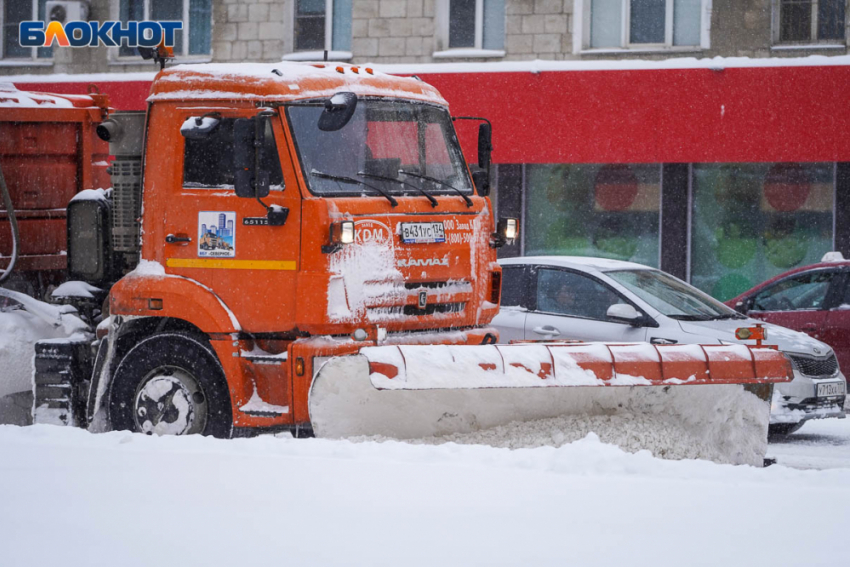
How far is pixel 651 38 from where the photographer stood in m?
16.1

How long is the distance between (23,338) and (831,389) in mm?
6419

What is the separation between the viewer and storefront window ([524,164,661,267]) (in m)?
16.0

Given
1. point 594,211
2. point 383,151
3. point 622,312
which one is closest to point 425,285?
point 383,151

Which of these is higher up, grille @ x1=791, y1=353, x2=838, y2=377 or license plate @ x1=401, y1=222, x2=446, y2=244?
license plate @ x1=401, y1=222, x2=446, y2=244

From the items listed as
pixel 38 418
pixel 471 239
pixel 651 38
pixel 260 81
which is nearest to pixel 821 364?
pixel 471 239

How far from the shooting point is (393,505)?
223 inches

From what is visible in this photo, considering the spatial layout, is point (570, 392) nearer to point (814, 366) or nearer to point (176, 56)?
point (814, 366)

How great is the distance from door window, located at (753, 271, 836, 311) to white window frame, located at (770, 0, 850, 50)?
490 centimetres

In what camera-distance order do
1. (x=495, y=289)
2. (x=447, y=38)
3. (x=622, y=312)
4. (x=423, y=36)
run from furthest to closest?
(x=447, y=38) < (x=423, y=36) < (x=622, y=312) < (x=495, y=289)

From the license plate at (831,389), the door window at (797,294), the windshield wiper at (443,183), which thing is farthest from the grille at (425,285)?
the door window at (797,294)

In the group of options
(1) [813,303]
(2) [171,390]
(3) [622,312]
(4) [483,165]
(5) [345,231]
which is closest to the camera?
(5) [345,231]

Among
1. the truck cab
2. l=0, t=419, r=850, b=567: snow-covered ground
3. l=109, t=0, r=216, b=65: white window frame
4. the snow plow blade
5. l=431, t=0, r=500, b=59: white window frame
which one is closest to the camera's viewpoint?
l=0, t=419, r=850, b=567: snow-covered ground

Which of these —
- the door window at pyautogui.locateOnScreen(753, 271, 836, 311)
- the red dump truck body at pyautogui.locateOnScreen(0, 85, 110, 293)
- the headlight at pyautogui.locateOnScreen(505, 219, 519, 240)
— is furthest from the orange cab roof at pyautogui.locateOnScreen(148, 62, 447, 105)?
the door window at pyautogui.locateOnScreen(753, 271, 836, 311)

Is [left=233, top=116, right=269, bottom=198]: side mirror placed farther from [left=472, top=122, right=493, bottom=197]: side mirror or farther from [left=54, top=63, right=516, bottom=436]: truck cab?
[left=472, top=122, right=493, bottom=197]: side mirror
